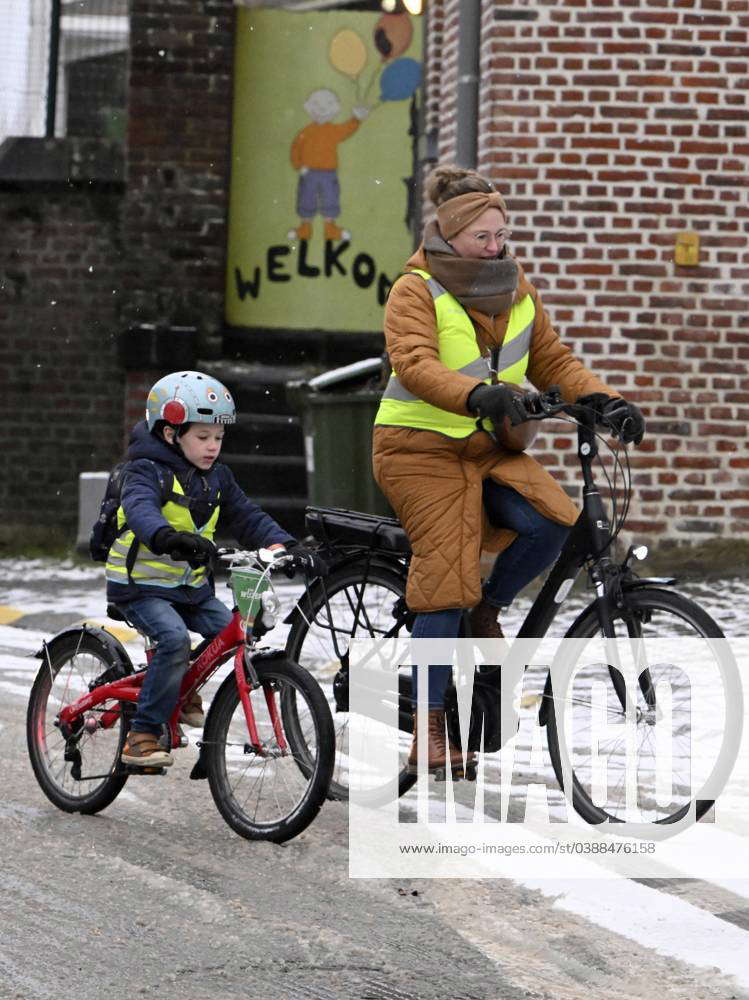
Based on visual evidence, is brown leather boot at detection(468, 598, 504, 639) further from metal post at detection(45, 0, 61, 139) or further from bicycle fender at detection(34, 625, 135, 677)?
metal post at detection(45, 0, 61, 139)

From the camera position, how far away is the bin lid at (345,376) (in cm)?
1176

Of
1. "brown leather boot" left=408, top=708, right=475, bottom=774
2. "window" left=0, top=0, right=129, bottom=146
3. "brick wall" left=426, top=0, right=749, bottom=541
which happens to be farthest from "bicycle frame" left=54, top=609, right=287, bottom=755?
"window" left=0, top=0, right=129, bottom=146

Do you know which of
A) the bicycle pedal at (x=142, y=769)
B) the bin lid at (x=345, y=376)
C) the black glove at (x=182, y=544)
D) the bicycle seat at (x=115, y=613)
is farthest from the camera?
the bin lid at (x=345, y=376)

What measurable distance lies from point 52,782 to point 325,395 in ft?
18.7

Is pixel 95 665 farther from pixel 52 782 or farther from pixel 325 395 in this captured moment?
pixel 325 395

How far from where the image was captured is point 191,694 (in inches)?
235

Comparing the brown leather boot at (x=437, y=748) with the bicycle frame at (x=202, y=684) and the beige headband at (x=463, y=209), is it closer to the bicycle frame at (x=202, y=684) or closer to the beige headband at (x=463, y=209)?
the bicycle frame at (x=202, y=684)

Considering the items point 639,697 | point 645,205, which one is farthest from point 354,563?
point 645,205

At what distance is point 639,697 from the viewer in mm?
5445

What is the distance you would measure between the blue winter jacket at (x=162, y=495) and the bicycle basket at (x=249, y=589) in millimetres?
208

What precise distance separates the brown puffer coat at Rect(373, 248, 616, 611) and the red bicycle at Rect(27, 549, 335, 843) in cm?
43

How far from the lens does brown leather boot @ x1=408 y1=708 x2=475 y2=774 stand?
5730mm

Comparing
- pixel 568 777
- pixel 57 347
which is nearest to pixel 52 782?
pixel 568 777

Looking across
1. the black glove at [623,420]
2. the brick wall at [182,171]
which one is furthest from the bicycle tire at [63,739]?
the brick wall at [182,171]
